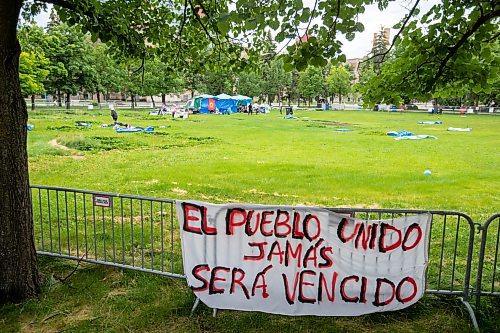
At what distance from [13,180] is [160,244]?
2.83 m

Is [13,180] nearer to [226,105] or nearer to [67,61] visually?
[67,61]

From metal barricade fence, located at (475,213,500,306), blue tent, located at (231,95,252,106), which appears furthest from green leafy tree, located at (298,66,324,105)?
metal barricade fence, located at (475,213,500,306)

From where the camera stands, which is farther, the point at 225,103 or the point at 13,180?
the point at 225,103

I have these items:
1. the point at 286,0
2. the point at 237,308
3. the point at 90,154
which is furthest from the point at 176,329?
the point at 90,154

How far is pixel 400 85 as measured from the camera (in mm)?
5723

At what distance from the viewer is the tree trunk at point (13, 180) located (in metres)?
4.43

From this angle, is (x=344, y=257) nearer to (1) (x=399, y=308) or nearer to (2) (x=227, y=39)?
(1) (x=399, y=308)

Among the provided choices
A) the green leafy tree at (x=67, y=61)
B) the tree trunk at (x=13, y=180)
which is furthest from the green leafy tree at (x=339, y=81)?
the tree trunk at (x=13, y=180)

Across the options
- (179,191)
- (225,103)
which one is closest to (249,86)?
(225,103)

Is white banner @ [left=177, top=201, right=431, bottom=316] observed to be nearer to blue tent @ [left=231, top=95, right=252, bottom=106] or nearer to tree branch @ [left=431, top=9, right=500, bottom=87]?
tree branch @ [left=431, top=9, right=500, bottom=87]

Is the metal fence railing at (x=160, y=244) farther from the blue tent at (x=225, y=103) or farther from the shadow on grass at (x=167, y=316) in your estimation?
the blue tent at (x=225, y=103)

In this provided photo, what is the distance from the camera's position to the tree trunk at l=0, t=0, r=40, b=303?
443cm

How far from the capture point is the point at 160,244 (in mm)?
6922

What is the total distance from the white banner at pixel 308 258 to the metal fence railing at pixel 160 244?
0.94 ft
